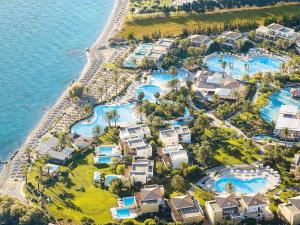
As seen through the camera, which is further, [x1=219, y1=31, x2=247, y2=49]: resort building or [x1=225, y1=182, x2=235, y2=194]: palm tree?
[x1=219, y1=31, x2=247, y2=49]: resort building

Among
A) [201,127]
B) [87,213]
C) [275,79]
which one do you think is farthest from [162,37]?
[87,213]

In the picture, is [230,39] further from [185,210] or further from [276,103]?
[185,210]

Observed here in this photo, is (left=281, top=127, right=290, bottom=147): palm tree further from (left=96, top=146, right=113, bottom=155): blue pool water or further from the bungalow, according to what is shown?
(left=96, top=146, right=113, bottom=155): blue pool water

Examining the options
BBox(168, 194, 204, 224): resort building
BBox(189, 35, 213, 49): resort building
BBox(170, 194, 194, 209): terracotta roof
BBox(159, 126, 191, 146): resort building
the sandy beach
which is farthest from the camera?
BBox(189, 35, 213, 49): resort building

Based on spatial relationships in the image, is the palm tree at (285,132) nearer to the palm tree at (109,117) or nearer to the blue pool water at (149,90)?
the blue pool water at (149,90)

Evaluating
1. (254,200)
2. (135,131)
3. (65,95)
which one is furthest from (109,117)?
(254,200)

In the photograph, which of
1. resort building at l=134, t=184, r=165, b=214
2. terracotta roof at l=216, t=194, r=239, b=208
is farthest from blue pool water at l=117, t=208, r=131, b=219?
terracotta roof at l=216, t=194, r=239, b=208

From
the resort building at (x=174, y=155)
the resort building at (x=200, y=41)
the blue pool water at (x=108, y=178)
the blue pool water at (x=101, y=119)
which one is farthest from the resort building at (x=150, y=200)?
the resort building at (x=200, y=41)
